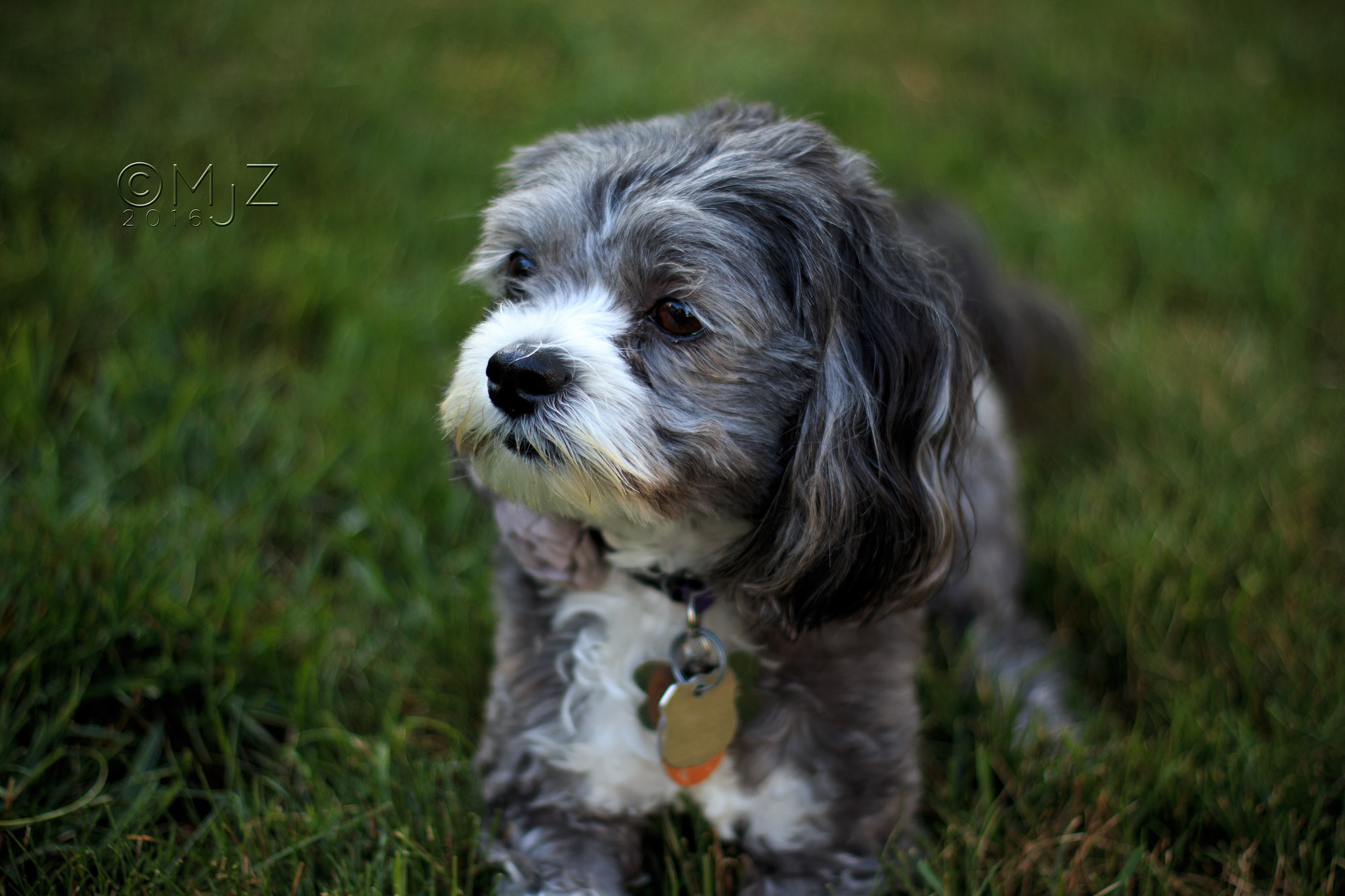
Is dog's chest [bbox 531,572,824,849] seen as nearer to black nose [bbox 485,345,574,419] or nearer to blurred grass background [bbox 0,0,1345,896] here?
blurred grass background [bbox 0,0,1345,896]

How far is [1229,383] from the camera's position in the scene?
13.1 feet

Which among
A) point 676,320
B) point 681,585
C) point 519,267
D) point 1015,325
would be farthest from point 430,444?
point 1015,325

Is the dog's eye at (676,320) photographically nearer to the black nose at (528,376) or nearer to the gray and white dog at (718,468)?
the gray and white dog at (718,468)

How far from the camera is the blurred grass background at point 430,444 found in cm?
224

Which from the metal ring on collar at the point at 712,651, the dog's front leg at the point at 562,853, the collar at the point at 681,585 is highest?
the collar at the point at 681,585

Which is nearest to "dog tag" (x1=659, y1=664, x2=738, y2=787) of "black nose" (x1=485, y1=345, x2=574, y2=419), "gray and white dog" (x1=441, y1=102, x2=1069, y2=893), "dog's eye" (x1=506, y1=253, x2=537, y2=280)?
"gray and white dog" (x1=441, y1=102, x2=1069, y2=893)

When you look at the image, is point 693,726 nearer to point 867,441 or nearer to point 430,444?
point 867,441

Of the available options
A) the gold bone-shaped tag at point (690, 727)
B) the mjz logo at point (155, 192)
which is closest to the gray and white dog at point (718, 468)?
the gold bone-shaped tag at point (690, 727)

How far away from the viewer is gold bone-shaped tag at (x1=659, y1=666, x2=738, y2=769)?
199 cm

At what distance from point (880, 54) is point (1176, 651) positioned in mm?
5048

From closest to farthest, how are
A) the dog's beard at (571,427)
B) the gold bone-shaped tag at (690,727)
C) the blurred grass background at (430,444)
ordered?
the dog's beard at (571,427)
the gold bone-shaped tag at (690,727)
the blurred grass background at (430,444)

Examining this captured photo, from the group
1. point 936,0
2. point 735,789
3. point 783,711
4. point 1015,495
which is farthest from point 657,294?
point 936,0

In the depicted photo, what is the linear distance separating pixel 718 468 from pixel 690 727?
21.3 inches

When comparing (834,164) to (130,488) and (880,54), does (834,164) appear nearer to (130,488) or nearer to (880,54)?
(130,488)
